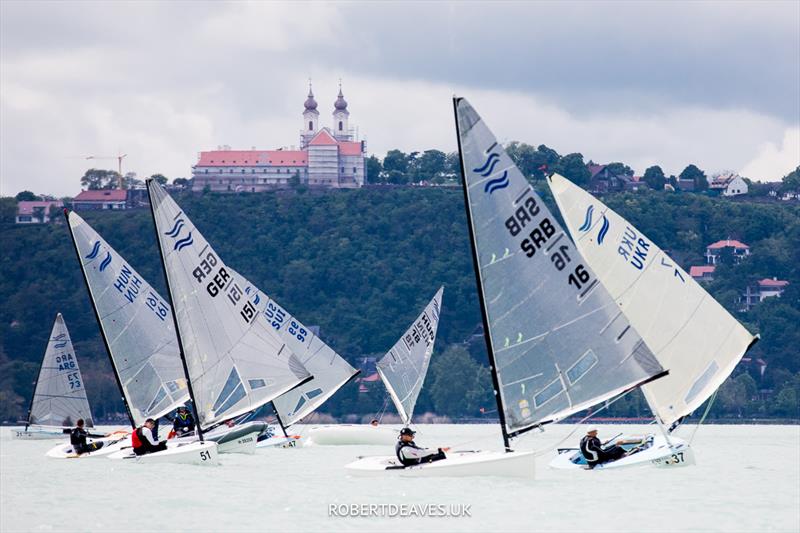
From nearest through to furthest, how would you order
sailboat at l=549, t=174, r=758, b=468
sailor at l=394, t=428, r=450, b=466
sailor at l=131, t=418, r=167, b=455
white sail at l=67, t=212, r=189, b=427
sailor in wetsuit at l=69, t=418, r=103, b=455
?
sailor at l=394, t=428, r=450, b=466 < sailboat at l=549, t=174, r=758, b=468 < sailor at l=131, t=418, r=167, b=455 < sailor in wetsuit at l=69, t=418, r=103, b=455 < white sail at l=67, t=212, r=189, b=427

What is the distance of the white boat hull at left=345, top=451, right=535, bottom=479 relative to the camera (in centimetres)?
3406

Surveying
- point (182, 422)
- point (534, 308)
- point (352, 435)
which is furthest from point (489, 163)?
point (352, 435)

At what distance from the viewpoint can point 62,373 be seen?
75000 millimetres

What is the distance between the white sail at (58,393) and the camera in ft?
243

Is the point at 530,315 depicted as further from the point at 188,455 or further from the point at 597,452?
the point at 188,455

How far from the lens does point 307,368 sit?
6119 centimetres

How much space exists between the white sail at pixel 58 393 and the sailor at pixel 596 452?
123ft

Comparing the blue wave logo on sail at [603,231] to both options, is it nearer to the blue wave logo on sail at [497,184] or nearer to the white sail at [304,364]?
the blue wave logo on sail at [497,184]

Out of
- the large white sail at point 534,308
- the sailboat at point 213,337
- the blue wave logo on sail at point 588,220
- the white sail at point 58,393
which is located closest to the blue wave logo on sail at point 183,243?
the sailboat at point 213,337

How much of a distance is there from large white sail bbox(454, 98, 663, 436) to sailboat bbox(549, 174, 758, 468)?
8642 mm

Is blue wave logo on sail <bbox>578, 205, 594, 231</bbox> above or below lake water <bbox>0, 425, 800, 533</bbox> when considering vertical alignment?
above

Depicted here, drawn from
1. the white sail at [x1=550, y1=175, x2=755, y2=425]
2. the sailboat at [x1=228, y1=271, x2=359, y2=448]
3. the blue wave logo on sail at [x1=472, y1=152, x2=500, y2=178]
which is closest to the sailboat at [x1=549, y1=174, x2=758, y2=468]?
the white sail at [x1=550, y1=175, x2=755, y2=425]

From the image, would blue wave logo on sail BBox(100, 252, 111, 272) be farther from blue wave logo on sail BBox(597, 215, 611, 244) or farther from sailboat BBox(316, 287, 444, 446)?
blue wave logo on sail BBox(597, 215, 611, 244)

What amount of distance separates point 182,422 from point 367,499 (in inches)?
700
